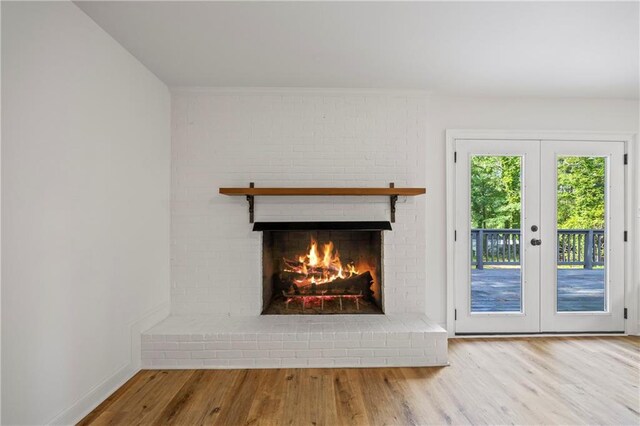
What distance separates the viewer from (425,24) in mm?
1957

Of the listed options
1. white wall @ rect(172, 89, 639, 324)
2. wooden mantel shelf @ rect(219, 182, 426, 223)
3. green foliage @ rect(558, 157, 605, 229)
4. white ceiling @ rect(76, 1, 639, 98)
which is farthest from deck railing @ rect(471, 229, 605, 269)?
white ceiling @ rect(76, 1, 639, 98)

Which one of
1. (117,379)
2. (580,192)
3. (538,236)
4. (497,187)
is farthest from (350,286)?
(580,192)

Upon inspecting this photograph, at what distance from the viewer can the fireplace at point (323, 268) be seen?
316 centimetres

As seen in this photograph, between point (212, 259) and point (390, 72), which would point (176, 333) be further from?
point (390, 72)

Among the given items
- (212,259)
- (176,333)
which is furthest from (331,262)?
(176,333)

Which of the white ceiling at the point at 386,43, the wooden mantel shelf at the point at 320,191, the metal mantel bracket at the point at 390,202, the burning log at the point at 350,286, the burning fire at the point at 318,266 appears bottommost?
the burning log at the point at 350,286

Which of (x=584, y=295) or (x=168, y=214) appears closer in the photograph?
(x=168, y=214)

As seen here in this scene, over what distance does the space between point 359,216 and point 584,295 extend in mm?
2362

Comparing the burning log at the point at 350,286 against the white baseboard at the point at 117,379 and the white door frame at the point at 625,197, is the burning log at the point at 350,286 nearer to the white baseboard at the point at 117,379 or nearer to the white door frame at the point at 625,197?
the white door frame at the point at 625,197

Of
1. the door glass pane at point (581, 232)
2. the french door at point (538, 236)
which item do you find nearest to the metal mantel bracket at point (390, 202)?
the french door at point (538, 236)

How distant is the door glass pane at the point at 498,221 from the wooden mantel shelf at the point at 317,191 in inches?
32.5

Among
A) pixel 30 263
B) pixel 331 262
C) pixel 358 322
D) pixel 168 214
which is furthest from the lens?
pixel 331 262

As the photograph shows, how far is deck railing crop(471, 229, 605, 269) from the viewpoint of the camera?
125 inches

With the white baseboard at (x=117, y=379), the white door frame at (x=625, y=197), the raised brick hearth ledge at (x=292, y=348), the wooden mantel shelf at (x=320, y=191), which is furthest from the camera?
the white door frame at (x=625, y=197)
